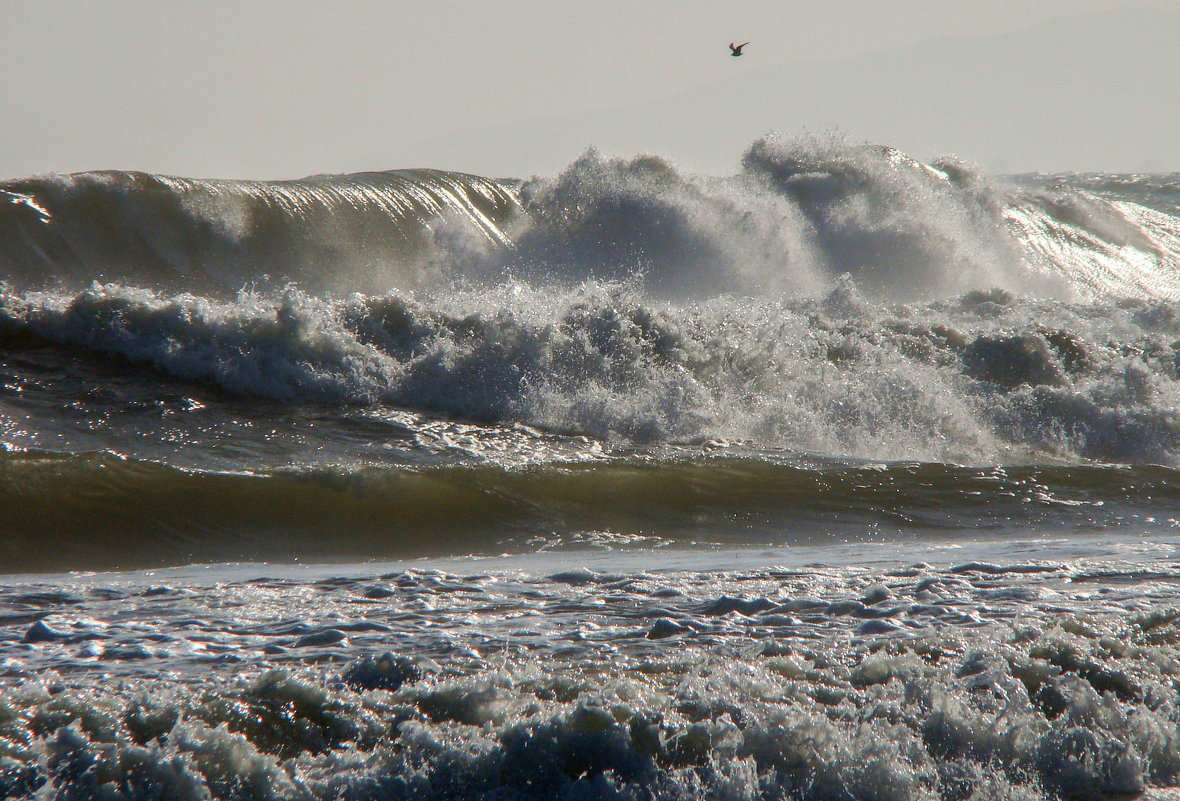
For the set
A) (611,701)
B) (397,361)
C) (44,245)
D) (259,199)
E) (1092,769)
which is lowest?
(1092,769)

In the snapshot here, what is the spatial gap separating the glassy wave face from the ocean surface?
0.04 metres

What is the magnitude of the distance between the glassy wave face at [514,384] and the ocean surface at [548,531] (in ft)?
0.11

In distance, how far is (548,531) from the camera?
4.65 m

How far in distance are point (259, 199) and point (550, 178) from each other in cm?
409

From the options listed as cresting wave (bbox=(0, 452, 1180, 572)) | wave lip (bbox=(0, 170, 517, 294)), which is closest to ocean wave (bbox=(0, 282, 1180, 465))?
cresting wave (bbox=(0, 452, 1180, 572))

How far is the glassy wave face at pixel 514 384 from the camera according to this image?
4.82 meters

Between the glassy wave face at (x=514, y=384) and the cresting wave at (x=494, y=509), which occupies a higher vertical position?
the glassy wave face at (x=514, y=384)

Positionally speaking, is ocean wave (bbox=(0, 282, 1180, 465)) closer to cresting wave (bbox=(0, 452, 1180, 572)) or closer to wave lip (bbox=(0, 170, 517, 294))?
cresting wave (bbox=(0, 452, 1180, 572))

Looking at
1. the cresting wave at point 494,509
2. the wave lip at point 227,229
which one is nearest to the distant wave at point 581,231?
the wave lip at point 227,229

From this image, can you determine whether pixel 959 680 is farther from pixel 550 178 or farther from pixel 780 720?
pixel 550 178

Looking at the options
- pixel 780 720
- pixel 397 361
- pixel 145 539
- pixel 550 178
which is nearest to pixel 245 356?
pixel 397 361

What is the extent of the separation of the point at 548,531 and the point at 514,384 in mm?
2461

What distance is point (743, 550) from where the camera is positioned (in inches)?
168

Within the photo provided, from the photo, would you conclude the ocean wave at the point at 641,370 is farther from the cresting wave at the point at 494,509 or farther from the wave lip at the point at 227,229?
the wave lip at the point at 227,229
